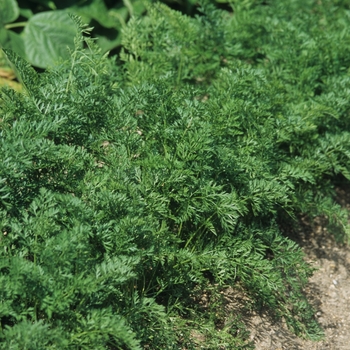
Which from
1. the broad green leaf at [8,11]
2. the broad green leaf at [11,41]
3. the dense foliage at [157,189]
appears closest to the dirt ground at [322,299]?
the dense foliage at [157,189]

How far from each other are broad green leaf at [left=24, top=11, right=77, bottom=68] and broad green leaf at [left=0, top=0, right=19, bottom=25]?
119mm

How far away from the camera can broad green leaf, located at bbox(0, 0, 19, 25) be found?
502cm

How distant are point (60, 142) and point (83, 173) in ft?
0.67

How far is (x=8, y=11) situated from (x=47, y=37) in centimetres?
35

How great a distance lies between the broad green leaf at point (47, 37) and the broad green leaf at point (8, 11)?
119mm

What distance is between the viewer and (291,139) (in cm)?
396

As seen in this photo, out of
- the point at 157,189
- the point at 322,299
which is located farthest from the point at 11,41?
the point at 322,299

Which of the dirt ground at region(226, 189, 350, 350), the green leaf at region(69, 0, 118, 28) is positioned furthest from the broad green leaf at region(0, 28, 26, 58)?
the dirt ground at region(226, 189, 350, 350)

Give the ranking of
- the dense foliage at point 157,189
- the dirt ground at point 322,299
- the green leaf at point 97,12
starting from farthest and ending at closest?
1. the green leaf at point 97,12
2. the dirt ground at point 322,299
3. the dense foliage at point 157,189

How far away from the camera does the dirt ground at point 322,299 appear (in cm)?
344

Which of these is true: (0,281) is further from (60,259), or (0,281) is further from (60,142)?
(60,142)

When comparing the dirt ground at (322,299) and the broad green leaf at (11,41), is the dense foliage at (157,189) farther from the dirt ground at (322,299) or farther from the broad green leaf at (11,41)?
the broad green leaf at (11,41)

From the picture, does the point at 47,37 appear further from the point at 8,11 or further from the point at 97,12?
the point at 97,12

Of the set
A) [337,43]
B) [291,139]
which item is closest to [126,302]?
[291,139]
